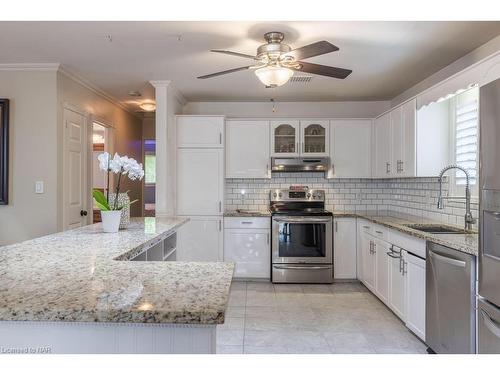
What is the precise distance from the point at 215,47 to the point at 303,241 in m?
2.44

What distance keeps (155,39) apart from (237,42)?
0.64 m

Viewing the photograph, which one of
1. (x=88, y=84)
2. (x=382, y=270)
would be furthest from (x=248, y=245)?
(x=88, y=84)

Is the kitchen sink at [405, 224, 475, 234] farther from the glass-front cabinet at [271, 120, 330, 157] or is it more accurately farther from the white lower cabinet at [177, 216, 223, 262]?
the white lower cabinet at [177, 216, 223, 262]

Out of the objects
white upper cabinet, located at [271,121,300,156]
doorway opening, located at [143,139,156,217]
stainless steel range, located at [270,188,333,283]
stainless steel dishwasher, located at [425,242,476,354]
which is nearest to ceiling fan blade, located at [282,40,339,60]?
stainless steel dishwasher, located at [425,242,476,354]

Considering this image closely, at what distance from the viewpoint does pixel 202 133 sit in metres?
4.40

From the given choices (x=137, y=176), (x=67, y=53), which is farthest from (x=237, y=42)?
(x=67, y=53)

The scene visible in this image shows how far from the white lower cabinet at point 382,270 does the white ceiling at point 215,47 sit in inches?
68.0

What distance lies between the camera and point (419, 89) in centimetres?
398

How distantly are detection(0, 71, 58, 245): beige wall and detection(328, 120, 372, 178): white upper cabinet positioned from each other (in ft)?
10.4

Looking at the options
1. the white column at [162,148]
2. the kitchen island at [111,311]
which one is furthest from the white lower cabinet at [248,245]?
the kitchen island at [111,311]

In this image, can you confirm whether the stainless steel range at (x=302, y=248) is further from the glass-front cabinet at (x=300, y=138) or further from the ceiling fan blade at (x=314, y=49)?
the ceiling fan blade at (x=314, y=49)

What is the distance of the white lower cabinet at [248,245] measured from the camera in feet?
14.4

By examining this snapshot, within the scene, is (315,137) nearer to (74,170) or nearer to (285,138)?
(285,138)

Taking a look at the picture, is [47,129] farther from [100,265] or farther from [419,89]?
[419,89]
